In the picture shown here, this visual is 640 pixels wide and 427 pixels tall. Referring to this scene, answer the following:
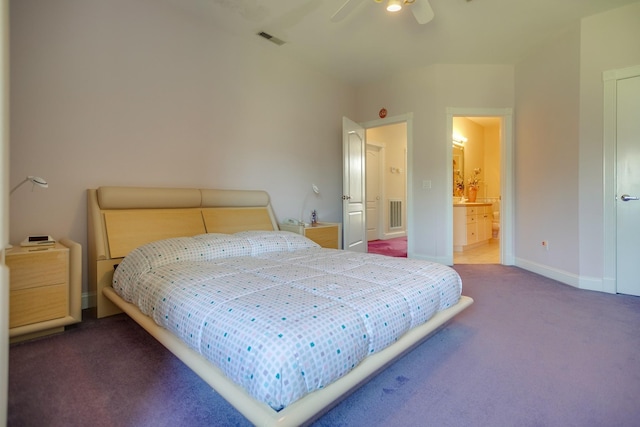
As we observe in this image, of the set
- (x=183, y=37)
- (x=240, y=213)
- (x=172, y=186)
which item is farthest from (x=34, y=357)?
(x=183, y=37)

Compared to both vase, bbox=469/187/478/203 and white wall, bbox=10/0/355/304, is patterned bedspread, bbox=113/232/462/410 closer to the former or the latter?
white wall, bbox=10/0/355/304

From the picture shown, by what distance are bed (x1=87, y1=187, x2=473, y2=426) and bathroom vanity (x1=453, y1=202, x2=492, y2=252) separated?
3567 mm

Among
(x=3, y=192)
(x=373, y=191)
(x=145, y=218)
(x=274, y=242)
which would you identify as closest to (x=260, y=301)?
(x=3, y=192)

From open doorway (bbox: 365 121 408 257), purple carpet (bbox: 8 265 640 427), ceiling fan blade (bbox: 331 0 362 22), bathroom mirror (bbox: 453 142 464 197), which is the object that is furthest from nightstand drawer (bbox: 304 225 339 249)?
bathroom mirror (bbox: 453 142 464 197)

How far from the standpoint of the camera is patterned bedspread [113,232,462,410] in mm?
1098

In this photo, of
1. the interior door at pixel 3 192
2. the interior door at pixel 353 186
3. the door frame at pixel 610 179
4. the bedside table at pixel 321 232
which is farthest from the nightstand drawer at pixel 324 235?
the interior door at pixel 3 192

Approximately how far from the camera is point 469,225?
567 centimetres

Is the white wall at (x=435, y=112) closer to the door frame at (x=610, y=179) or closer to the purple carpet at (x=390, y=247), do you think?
the purple carpet at (x=390, y=247)

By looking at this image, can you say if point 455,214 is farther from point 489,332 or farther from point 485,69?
point 489,332

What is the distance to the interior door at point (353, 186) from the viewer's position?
14.4ft

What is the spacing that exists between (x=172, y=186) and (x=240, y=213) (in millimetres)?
715

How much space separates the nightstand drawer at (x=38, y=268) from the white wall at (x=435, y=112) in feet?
12.8

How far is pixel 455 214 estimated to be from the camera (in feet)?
18.2

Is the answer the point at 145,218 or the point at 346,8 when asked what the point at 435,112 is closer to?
the point at 346,8
